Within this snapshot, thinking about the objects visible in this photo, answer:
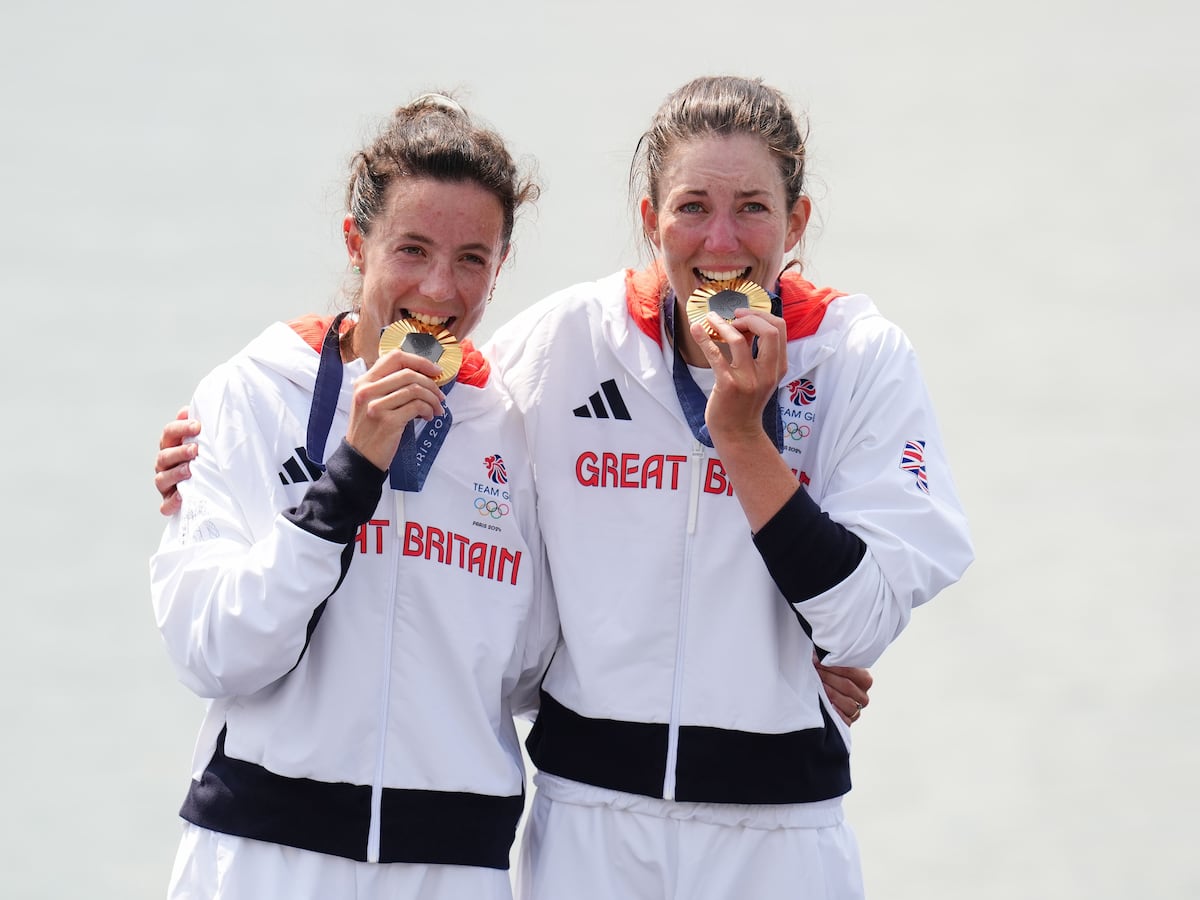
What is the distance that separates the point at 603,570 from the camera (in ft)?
8.39

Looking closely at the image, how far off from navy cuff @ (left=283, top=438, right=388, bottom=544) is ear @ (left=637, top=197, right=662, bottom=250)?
69 centimetres

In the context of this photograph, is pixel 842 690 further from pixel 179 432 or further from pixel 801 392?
pixel 179 432

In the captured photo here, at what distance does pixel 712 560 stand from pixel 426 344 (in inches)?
23.4

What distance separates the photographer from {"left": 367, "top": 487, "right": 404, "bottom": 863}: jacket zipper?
235 centimetres

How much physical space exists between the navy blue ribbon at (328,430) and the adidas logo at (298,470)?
0.5 inches

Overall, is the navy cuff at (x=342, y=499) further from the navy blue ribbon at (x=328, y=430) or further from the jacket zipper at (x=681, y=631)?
the jacket zipper at (x=681, y=631)

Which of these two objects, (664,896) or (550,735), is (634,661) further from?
(664,896)

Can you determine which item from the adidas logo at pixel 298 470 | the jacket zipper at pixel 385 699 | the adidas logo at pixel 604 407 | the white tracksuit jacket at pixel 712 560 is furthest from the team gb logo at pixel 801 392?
the adidas logo at pixel 298 470

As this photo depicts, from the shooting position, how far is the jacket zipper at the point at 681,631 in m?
2.46

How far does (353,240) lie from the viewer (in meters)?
2.59

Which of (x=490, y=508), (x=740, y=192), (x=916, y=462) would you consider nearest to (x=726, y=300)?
(x=740, y=192)

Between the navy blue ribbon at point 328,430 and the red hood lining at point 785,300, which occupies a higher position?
the red hood lining at point 785,300

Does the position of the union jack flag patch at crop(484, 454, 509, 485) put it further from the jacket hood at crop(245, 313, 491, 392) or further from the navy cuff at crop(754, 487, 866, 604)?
the navy cuff at crop(754, 487, 866, 604)

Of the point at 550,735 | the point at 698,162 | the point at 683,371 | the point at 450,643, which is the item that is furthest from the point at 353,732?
the point at 698,162
